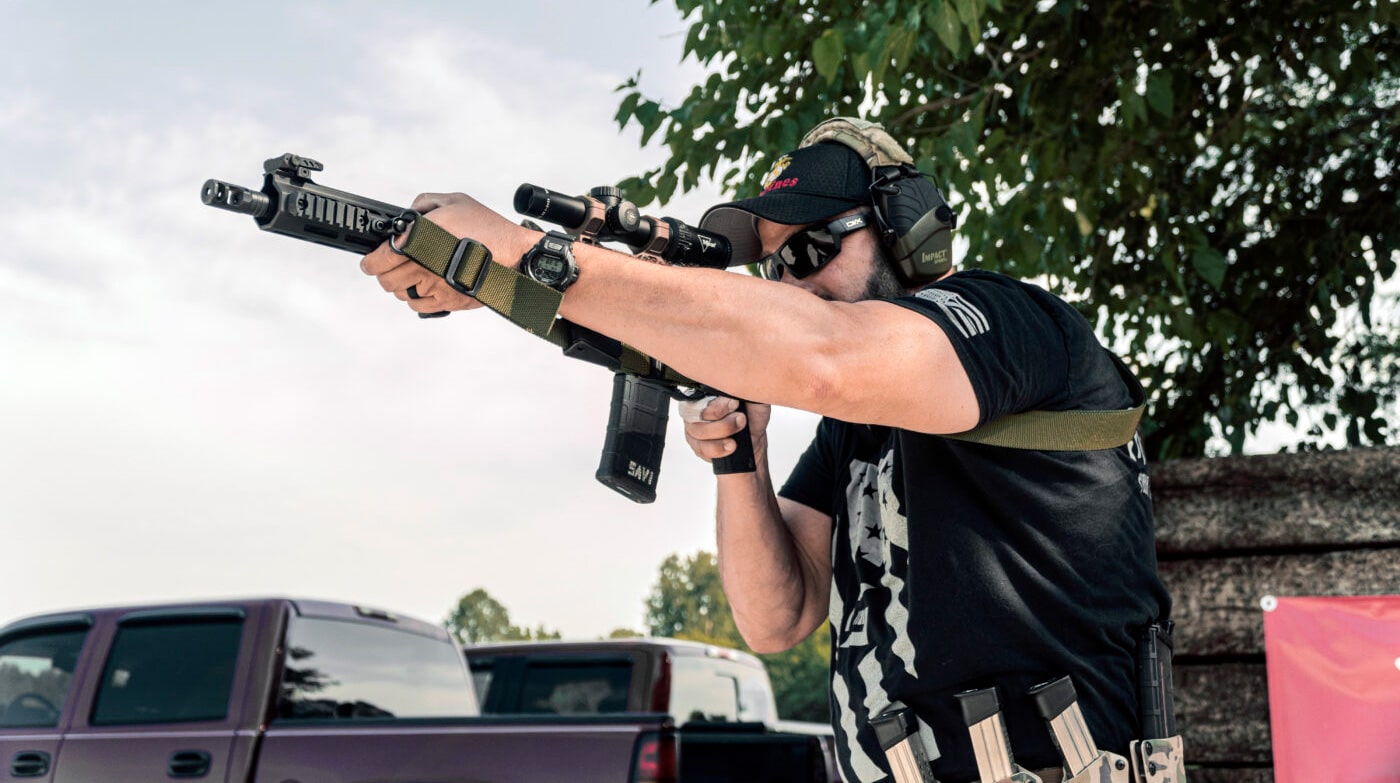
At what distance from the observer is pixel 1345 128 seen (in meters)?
6.67

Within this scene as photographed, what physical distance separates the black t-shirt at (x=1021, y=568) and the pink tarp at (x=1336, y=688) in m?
1.00

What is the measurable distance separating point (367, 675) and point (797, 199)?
192 inches

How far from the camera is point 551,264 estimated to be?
1.85 m

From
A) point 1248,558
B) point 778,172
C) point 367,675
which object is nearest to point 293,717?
point 367,675

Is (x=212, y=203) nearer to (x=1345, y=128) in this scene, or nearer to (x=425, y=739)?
(x=425, y=739)

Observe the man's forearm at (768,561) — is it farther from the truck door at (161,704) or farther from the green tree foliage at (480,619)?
the green tree foliage at (480,619)

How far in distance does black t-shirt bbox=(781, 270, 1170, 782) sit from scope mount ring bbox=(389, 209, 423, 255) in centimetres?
85

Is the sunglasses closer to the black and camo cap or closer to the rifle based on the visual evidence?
the black and camo cap

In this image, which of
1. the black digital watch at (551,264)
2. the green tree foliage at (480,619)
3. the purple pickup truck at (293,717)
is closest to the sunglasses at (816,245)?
the black digital watch at (551,264)

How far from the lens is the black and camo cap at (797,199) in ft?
8.25

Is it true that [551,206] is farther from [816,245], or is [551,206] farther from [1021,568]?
[1021,568]

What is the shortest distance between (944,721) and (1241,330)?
4.39m

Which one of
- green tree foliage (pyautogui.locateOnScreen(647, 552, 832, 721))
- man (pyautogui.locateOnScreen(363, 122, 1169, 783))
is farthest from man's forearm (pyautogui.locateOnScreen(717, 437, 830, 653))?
green tree foliage (pyautogui.locateOnScreen(647, 552, 832, 721))

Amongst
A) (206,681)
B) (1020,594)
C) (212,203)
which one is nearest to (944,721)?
(1020,594)
